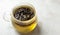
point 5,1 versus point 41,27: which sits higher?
point 5,1

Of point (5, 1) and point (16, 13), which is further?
point (5, 1)

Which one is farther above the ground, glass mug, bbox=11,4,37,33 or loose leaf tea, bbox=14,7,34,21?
loose leaf tea, bbox=14,7,34,21

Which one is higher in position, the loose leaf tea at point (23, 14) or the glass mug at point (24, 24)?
the loose leaf tea at point (23, 14)

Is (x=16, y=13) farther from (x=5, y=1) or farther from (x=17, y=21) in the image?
(x=5, y=1)

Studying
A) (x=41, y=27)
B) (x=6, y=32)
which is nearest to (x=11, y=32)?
(x=6, y=32)
